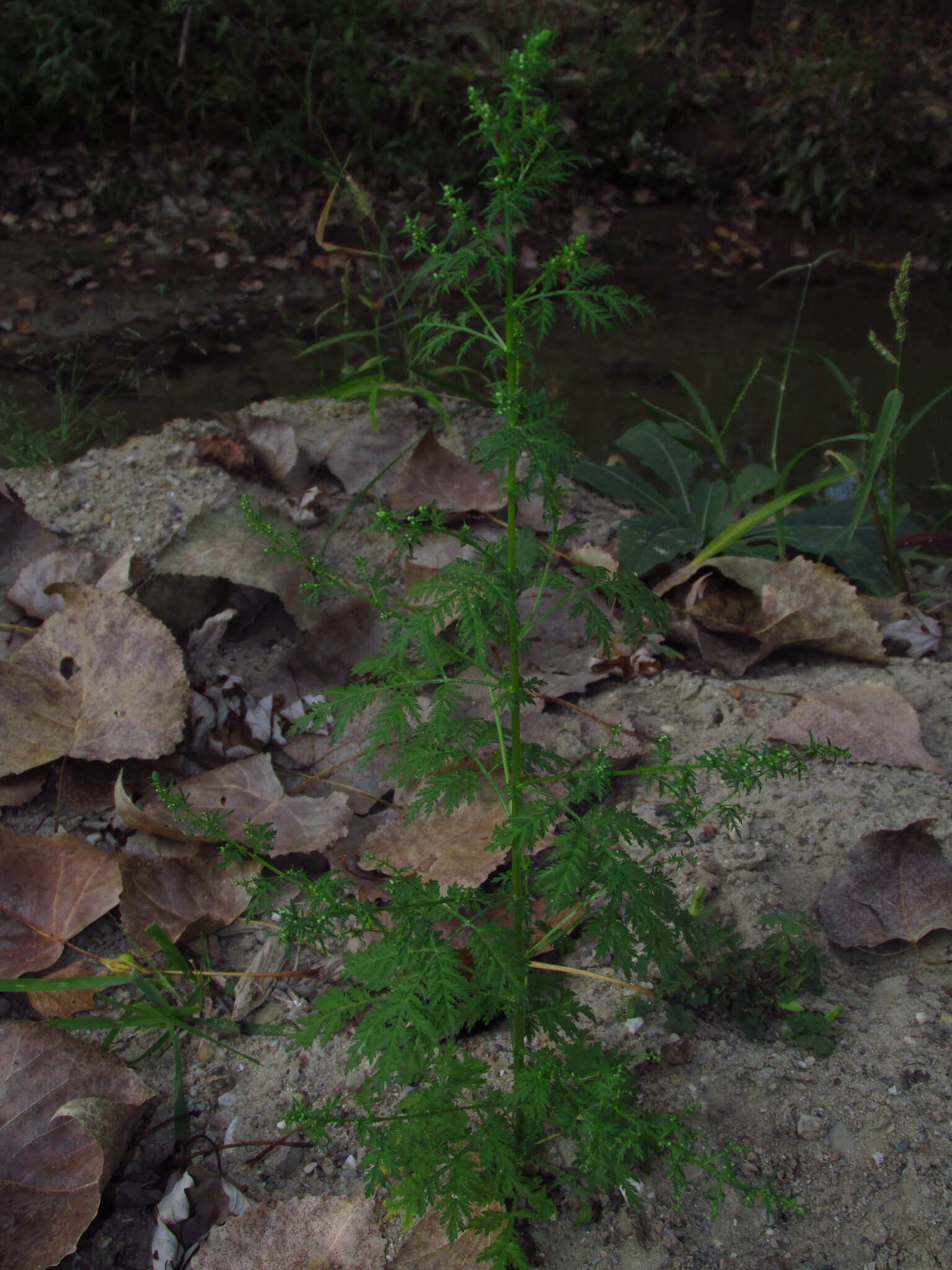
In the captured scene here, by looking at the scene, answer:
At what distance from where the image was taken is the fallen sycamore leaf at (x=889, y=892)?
5.60 feet

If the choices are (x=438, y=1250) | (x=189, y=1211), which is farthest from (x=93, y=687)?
(x=438, y=1250)

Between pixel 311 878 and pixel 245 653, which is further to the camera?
pixel 245 653

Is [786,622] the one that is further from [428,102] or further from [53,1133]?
[428,102]

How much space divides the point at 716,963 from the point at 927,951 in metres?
0.39

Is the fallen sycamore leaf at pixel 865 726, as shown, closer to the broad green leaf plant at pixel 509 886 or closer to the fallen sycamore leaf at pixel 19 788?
the broad green leaf plant at pixel 509 886

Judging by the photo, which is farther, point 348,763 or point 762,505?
point 762,505

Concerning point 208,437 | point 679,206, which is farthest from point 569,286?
point 679,206

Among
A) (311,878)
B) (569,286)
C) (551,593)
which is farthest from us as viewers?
(551,593)

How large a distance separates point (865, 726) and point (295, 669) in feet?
4.30

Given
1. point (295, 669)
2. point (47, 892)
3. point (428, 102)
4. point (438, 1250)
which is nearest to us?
point (438, 1250)

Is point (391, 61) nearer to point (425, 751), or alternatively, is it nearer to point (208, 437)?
point (208, 437)

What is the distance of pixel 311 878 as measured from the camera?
1.98 metres

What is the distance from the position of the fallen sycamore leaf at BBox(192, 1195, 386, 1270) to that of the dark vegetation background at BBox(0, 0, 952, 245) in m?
5.45

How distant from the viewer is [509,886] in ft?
4.71
